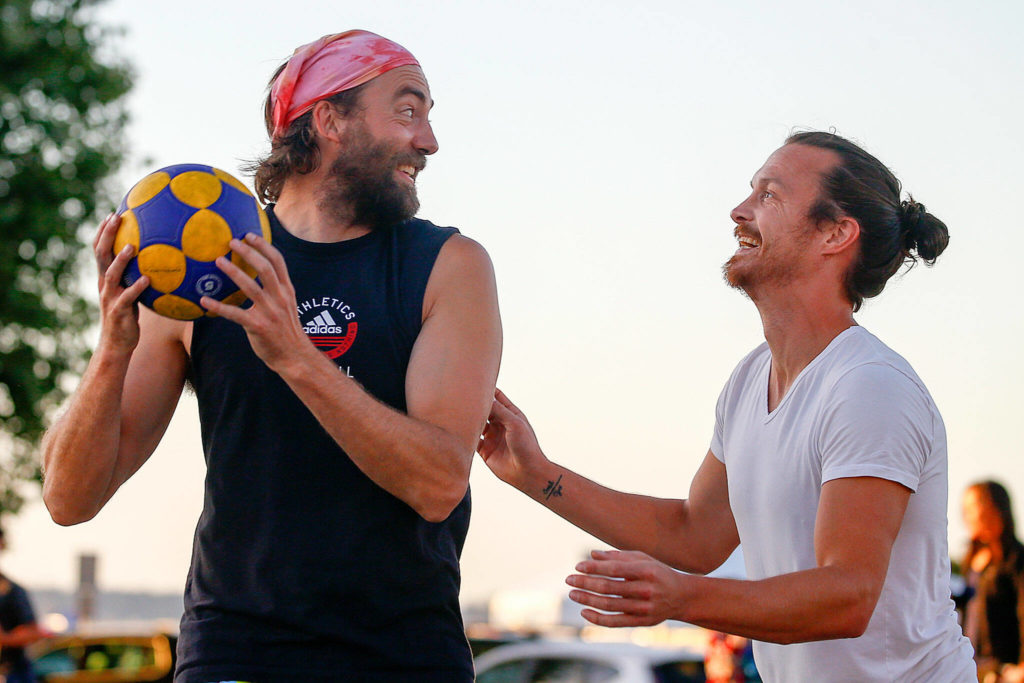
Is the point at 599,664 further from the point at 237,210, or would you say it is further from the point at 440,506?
the point at 237,210

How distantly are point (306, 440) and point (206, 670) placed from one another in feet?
2.04

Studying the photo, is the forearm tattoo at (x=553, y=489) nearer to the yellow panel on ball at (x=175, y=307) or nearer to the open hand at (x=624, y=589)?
the open hand at (x=624, y=589)

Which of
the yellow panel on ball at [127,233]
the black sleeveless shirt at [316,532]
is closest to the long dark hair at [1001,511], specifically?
the black sleeveless shirt at [316,532]

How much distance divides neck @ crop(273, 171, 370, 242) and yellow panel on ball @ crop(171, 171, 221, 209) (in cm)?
45

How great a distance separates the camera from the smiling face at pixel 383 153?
3426 millimetres

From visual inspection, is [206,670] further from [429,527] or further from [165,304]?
[165,304]

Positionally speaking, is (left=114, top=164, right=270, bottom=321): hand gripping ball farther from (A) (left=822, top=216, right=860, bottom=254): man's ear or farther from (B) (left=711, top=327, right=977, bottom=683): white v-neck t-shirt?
(A) (left=822, top=216, right=860, bottom=254): man's ear

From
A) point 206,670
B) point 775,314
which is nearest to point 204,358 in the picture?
point 206,670

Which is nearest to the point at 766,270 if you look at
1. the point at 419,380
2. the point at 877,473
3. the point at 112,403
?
the point at 877,473

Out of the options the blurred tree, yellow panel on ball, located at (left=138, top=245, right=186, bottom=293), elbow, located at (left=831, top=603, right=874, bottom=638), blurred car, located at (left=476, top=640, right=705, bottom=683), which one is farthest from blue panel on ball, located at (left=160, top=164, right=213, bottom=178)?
the blurred tree

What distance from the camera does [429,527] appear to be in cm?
311

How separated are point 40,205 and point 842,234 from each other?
667 inches

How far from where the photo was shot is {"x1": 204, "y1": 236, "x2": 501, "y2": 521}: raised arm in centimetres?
275

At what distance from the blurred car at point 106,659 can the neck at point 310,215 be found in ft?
33.5
